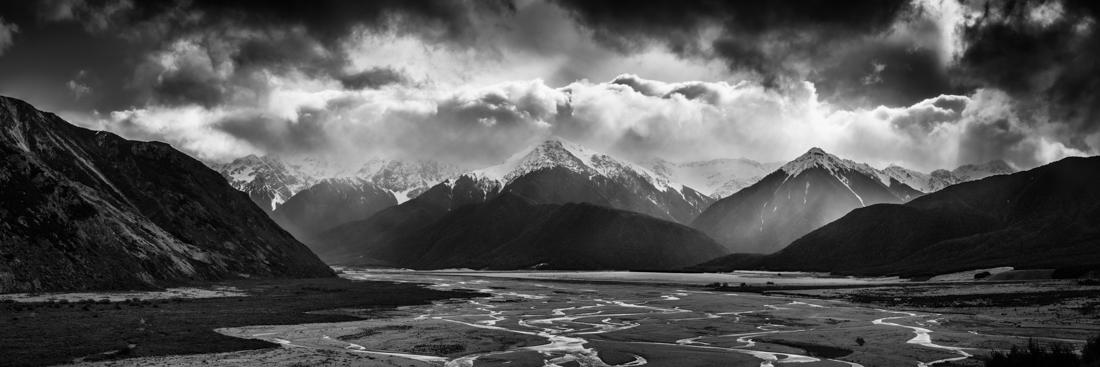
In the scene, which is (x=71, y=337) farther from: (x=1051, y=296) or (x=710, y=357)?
(x=1051, y=296)

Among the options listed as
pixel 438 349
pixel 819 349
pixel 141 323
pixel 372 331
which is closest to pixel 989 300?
pixel 819 349

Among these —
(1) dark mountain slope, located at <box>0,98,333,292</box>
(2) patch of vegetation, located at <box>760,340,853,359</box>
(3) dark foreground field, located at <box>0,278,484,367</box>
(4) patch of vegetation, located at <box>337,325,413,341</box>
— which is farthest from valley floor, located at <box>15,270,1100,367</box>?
(1) dark mountain slope, located at <box>0,98,333,292</box>

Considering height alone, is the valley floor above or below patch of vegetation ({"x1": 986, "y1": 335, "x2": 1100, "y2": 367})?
below

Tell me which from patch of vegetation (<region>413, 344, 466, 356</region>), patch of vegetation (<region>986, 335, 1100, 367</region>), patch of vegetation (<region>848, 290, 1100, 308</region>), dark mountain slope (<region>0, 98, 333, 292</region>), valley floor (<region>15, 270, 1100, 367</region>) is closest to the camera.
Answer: patch of vegetation (<region>986, 335, 1100, 367</region>)

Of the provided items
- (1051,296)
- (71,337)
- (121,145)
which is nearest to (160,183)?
(121,145)

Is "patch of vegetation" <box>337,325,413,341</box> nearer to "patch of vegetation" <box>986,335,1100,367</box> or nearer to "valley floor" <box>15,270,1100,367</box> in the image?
"valley floor" <box>15,270,1100,367</box>

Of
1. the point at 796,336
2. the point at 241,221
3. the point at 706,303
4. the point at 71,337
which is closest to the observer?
the point at 71,337

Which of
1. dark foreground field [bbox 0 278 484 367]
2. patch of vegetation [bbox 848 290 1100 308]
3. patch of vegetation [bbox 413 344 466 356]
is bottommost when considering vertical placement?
patch of vegetation [bbox 413 344 466 356]
